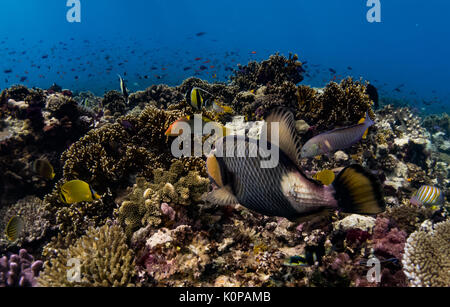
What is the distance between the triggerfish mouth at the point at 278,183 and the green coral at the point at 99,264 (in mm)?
1704

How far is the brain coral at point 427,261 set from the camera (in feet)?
8.66

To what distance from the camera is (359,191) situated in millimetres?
1315

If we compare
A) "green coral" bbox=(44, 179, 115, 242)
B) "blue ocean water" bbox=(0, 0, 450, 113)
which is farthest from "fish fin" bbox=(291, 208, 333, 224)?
"blue ocean water" bbox=(0, 0, 450, 113)

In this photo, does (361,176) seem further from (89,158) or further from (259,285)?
(89,158)

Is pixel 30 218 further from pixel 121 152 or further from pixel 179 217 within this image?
pixel 179 217

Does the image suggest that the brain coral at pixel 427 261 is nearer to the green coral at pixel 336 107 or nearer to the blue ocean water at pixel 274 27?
the green coral at pixel 336 107

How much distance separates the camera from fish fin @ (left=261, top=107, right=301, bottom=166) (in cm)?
163

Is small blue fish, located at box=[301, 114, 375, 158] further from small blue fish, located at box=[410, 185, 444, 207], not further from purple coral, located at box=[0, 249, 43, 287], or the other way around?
purple coral, located at box=[0, 249, 43, 287]

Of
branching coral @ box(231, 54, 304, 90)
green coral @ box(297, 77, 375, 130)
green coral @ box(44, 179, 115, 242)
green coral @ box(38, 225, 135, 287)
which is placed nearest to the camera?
green coral @ box(38, 225, 135, 287)

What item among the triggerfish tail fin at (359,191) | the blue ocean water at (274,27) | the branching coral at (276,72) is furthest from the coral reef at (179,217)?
the blue ocean water at (274,27)

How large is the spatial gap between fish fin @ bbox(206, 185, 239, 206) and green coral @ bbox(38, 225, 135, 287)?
163 centimetres

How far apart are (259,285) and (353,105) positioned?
487cm

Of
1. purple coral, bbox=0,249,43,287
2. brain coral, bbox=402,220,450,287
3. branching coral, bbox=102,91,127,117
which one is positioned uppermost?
branching coral, bbox=102,91,127,117
